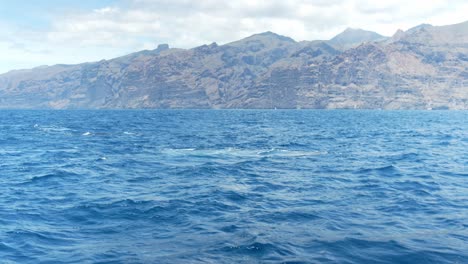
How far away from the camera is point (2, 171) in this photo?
39219 mm

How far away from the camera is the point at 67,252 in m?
17.0

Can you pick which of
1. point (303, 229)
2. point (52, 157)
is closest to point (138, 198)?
point (303, 229)

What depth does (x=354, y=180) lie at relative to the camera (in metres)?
33.1

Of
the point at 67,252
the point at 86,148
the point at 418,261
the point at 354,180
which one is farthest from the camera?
the point at 86,148

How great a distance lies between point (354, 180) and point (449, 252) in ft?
53.7

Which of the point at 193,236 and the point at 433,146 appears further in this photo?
the point at 433,146

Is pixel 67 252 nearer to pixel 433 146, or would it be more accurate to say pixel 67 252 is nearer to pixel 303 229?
pixel 303 229

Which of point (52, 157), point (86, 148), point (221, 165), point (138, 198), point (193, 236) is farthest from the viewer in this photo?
point (86, 148)

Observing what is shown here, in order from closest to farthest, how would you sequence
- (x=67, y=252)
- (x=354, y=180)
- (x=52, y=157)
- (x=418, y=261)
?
(x=418, y=261) < (x=67, y=252) < (x=354, y=180) < (x=52, y=157)

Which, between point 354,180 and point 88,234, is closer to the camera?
point 88,234

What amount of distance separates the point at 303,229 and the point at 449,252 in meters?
6.43

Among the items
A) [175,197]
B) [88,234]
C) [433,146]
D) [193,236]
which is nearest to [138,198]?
[175,197]

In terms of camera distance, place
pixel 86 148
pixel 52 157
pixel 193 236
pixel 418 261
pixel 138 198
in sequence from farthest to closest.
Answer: pixel 86 148 < pixel 52 157 < pixel 138 198 < pixel 193 236 < pixel 418 261

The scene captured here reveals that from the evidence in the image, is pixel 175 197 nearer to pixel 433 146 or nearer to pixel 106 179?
pixel 106 179
